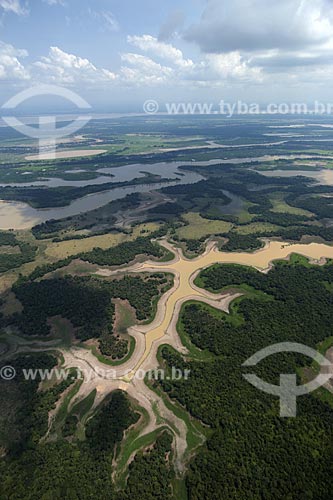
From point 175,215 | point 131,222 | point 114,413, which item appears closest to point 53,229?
point 131,222

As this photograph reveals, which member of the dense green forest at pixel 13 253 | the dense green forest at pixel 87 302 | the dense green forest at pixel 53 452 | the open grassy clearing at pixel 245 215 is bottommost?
the dense green forest at pixel 53 452

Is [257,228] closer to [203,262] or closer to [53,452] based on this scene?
[203,262]

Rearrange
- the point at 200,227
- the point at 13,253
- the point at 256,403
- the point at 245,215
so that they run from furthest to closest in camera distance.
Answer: the point at 245,215 → the point at 200,227 → the point at 13,253 → the point at 256,403

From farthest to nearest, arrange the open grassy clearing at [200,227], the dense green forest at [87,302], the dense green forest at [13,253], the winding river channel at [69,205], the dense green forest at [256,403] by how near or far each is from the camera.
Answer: the winding river channel at [69,205]
the open grassy clearing at [200,227]
the dense green forest at [13,253]
the dense green forest at [87,302]
the dense green forest at [256,403]

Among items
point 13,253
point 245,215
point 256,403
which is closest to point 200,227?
point 245,215

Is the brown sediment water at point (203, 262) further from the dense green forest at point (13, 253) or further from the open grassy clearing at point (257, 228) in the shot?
the dense green forest at point (13, 253)

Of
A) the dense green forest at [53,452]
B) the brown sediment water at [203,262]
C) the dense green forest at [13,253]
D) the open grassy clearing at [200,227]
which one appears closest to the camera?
the dense green forest at [53,452]

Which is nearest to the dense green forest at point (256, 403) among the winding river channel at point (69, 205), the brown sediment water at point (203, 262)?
the brown sediment water at point (203, 262)

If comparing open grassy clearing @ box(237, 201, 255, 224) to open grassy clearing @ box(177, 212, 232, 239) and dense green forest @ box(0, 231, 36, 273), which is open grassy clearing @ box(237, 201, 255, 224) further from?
dense green forest @ box(0, 231, 36, 273)
